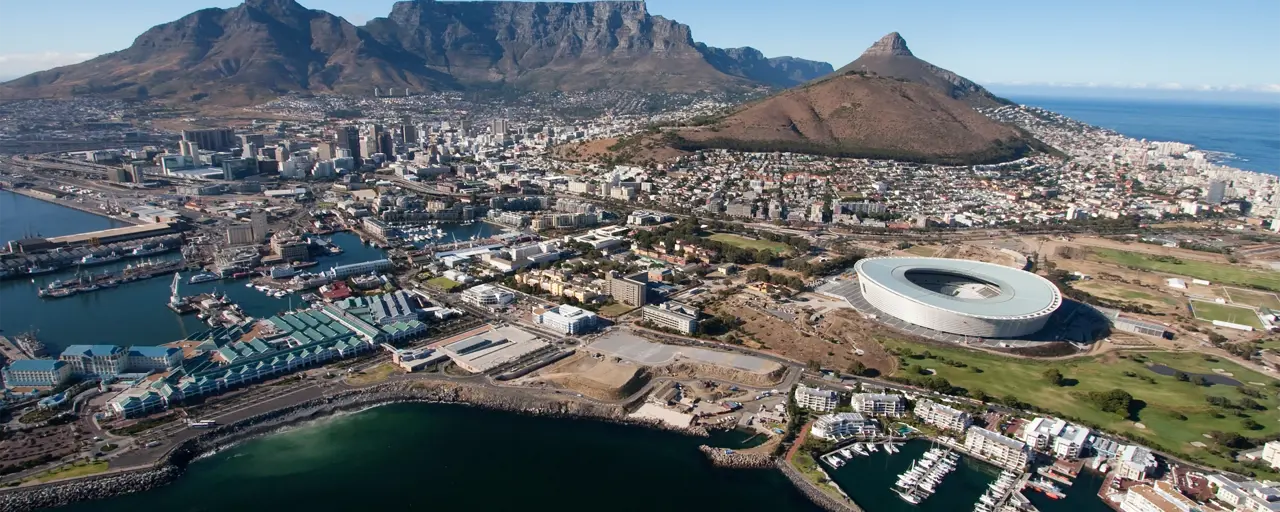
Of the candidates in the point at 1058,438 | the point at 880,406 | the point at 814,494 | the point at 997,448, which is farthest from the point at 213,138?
the point at 1058,438

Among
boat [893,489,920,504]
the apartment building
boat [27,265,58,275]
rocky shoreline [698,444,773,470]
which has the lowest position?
boat [893,489,920,504]

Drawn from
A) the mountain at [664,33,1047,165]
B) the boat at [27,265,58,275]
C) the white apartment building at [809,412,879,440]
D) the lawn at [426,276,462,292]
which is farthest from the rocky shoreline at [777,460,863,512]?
the mountain at [664,33,1047,165]

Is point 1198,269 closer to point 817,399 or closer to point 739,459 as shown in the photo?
point 817,399

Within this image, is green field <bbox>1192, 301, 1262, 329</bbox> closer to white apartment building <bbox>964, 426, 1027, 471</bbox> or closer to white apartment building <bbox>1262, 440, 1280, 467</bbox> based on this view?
white apartment building <bbox>1262, 440, 1280, 467</bbox>

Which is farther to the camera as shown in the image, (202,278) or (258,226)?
(258,226)

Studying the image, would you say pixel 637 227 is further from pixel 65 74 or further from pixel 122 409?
pixel 65 74

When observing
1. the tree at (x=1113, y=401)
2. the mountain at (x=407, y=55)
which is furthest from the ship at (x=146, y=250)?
the mountain at (x=407, y=55)

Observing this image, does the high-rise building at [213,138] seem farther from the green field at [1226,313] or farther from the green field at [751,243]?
the green field at [1226,313]
